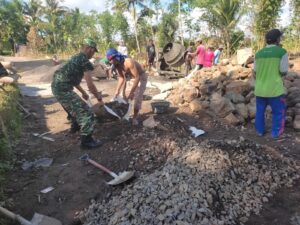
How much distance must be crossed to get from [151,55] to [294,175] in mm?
11402

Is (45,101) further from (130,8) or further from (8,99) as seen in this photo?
(130,8)

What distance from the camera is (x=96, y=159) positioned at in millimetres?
4848

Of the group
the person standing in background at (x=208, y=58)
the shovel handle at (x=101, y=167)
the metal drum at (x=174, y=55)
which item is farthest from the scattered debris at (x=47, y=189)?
the metal drum at (x=174, y=55)

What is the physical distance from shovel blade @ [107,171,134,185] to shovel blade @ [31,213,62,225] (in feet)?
2.61

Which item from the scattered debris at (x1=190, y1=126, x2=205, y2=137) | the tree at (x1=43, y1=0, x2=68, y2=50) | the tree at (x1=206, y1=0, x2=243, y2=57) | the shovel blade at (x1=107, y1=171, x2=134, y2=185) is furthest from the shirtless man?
the tree at (x1=43, y1=0, x2=68, y2=50)

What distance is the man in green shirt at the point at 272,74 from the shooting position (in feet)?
15.7

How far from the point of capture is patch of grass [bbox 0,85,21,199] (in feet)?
15.2

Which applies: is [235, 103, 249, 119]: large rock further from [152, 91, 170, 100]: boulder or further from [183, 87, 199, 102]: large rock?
[152, 91, 170, 100]: boulder

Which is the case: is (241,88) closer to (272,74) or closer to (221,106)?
(221,106)

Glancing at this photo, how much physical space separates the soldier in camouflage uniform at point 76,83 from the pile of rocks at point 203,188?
1368mm

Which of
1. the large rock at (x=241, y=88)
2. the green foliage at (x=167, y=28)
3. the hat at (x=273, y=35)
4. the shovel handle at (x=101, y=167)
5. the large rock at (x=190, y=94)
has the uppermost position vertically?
the green foliage at (x=167, y=28)

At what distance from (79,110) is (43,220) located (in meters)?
1.98

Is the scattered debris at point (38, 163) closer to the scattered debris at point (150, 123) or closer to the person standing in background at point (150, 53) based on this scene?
the scattered debris at point (150, 123)

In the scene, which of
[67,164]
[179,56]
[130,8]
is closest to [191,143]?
[67,164]
